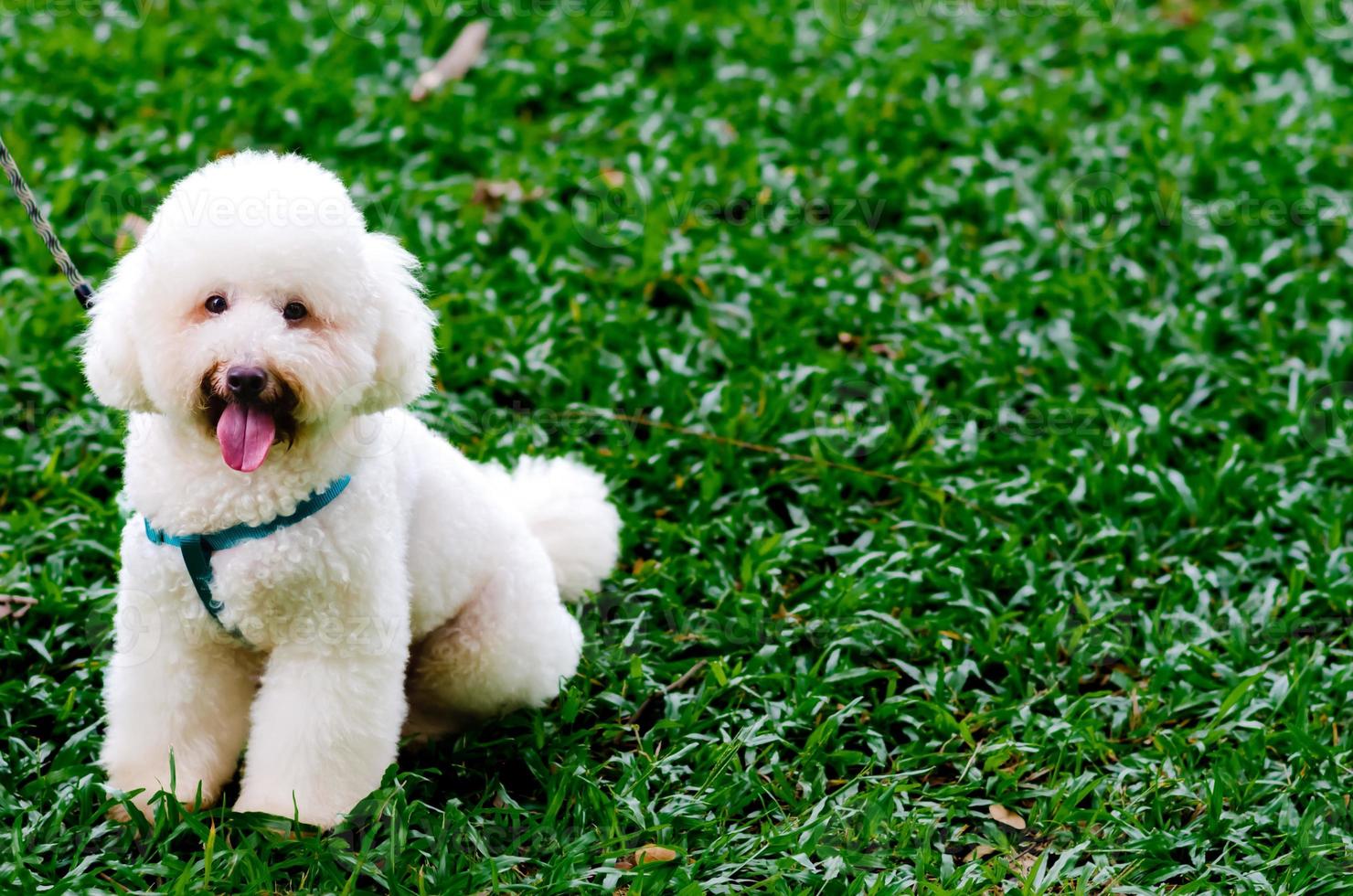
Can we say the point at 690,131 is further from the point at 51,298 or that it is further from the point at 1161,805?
the point at 1161,805

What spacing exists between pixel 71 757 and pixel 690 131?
3.77 m

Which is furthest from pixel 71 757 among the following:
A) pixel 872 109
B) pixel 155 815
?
pixel 872 109

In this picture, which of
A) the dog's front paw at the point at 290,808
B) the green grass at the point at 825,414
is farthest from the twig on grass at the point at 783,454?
the dog's front paw at the point at 290,808

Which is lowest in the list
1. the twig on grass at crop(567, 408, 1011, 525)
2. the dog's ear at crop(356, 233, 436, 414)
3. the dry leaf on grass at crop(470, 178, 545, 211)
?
the twig on grass at crop(567, 408, 1011, 525)

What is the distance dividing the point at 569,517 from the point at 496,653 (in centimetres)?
54

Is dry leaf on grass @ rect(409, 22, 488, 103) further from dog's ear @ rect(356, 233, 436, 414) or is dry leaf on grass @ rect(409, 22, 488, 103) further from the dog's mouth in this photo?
the dog's mouth

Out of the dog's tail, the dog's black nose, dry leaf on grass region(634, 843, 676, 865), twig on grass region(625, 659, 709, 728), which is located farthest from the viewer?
the dog's tail

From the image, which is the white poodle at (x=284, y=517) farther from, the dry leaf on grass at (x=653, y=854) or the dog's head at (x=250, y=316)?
the dry leaf on grass at (x=653, y=854)

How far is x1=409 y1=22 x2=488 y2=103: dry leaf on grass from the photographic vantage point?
20.1ft

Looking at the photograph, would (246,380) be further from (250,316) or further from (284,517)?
(284,517)

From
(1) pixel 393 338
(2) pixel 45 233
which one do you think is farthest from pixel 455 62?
(1) pixel 393 338

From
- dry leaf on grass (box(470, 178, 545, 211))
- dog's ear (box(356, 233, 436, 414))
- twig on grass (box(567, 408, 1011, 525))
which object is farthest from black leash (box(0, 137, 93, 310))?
dry leaf on grass (box(470, 178, 545, 211))

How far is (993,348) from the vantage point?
4840 millimetres

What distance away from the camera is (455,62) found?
249 inches
